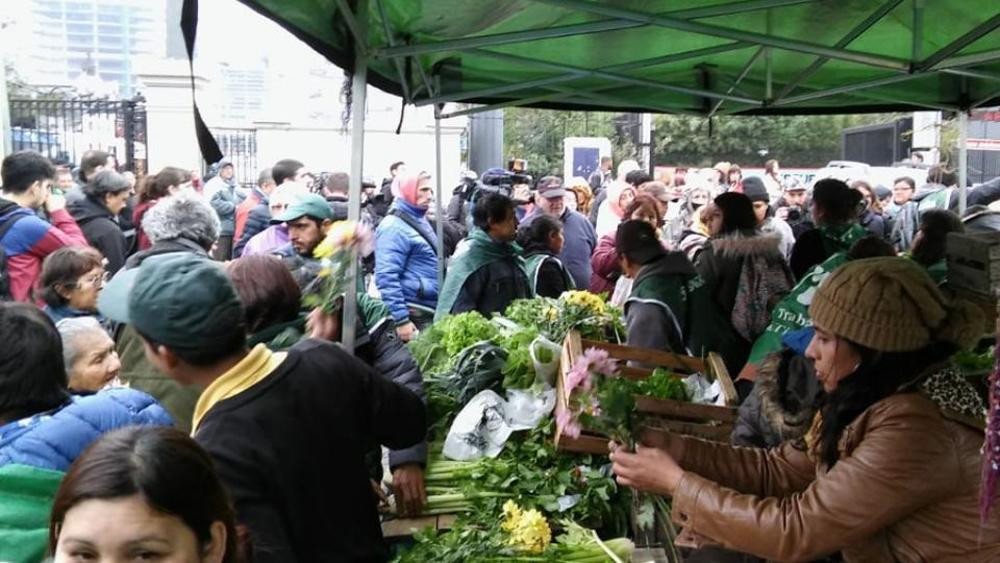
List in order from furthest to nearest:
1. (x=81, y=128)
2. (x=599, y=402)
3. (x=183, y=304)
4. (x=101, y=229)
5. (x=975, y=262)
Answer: (x=81, y=128) < (x=101, y=229) < (x=975, y=262) < (x=599, y=402) < (x=183, y=304)

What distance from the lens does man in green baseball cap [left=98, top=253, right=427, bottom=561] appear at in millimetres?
Result: 2322

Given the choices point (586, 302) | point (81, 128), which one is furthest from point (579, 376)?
point (81, 128)

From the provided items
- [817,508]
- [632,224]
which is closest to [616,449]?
[817,508]

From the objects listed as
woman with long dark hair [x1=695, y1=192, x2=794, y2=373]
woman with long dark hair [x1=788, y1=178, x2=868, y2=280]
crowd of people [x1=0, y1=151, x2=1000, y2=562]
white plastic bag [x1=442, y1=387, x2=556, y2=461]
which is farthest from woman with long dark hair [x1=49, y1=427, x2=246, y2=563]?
woman with long dark hair [x1=788, y1=178, x2=868, y2=280]

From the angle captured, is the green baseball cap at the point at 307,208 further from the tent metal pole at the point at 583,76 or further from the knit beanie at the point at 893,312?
the knit beanie at the point at 893,312

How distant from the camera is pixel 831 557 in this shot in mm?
2811

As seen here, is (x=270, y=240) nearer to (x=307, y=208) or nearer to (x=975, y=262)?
(x=307, y=208)

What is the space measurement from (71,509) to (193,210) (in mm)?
3348

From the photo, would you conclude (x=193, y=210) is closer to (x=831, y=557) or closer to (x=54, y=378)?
(x=54, y=378)

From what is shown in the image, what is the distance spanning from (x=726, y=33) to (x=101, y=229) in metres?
4.81

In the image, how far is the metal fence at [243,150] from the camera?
22750 mm

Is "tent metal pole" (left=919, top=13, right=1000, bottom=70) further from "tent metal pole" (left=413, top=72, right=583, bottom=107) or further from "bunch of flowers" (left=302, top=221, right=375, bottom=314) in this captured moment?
"bunch of flowers" (left=302, top=221, right=375, bottom=314)

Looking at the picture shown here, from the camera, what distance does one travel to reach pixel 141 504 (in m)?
1.55

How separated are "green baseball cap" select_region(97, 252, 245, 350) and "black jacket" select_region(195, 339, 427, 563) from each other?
17 centimetres
